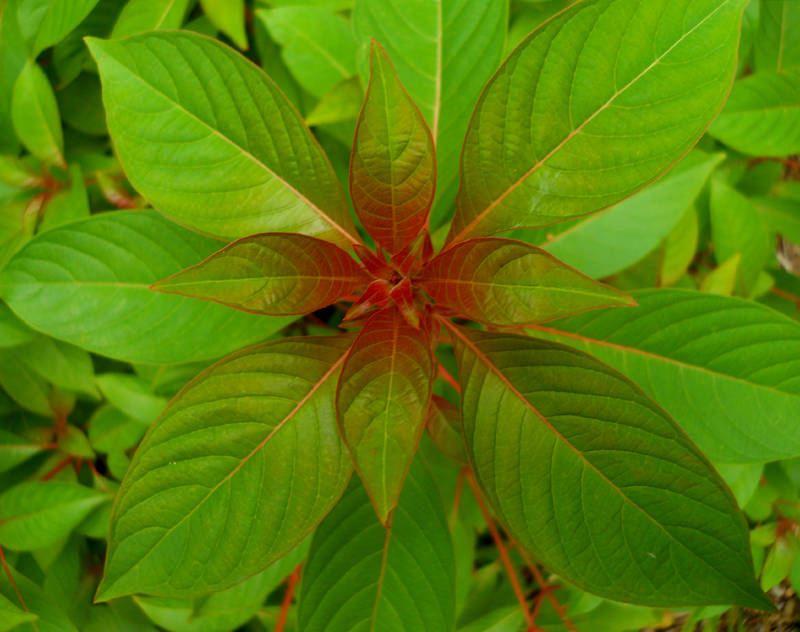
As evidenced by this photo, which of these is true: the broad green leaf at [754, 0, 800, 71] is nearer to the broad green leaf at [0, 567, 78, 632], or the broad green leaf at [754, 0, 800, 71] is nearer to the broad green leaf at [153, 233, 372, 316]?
the broad green leaf at [153, 233, 372, 316]

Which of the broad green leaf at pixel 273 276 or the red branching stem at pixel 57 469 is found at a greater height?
the broad green leaf at pixel 273 276

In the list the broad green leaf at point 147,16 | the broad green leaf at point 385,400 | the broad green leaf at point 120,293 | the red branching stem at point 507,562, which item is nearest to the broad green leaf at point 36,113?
the broad green leaf at point 147,16

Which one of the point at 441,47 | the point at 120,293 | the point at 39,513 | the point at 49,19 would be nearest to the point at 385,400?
the point at 120,293

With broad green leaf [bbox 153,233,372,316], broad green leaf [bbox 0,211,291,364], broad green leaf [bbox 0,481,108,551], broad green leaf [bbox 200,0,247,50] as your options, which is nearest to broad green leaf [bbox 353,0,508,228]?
broad green leaf [bbox 200,0,247,50]

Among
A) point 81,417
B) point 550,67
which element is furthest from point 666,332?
point 81,417

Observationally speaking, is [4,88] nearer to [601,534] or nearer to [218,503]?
[218,503]

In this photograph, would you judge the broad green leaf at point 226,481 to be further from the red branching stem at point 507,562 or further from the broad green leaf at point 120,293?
the red branching stem at point 507,562
